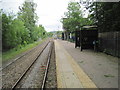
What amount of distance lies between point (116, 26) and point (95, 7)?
4472mm

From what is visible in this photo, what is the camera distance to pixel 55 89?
4828 mm

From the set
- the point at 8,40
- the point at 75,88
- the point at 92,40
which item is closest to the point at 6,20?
the point at 8,40

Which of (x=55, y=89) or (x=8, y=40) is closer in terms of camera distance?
(x=55, y=89)

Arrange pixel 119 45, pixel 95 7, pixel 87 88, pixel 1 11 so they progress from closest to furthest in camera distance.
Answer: pixel 87 88 → pixel 119 45 → pixel 1 11 → pixel 95 7

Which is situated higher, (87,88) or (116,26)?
(116,26)

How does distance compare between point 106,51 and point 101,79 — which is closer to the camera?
point 101,79

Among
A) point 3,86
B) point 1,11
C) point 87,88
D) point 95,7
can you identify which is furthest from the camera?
point 95,7

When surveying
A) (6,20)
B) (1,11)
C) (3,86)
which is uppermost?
(1,11)

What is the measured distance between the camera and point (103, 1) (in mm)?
13055

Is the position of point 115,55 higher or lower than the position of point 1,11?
lower

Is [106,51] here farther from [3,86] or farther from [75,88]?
[3,86]

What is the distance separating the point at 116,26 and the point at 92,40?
4.10m

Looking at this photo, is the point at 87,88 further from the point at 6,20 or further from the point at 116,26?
the point at 6,20

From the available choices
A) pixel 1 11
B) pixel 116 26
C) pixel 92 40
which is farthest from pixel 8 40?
pixel 116 26
